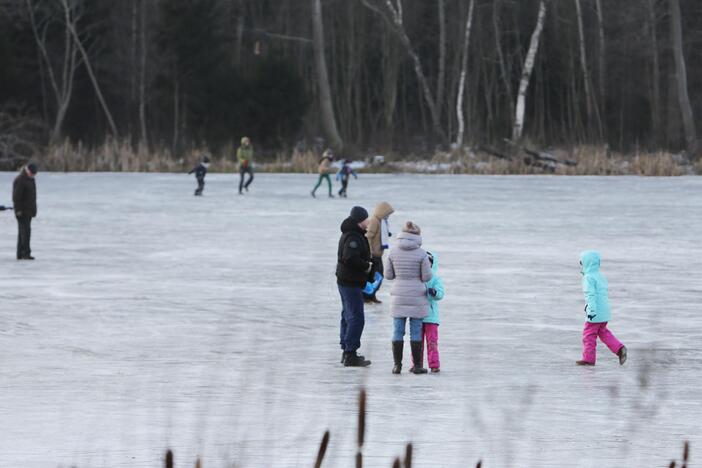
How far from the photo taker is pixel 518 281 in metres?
16.3

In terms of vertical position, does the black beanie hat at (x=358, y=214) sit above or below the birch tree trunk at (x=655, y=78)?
below

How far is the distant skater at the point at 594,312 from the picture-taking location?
35.3ft

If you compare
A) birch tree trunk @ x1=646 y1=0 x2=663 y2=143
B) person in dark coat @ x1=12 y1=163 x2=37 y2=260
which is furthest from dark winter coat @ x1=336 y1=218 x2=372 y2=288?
birch tree trunk @ x1=646 y1=0 x2=663 y2=143

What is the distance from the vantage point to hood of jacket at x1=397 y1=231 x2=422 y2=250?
10430mm

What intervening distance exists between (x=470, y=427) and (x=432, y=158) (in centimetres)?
3744

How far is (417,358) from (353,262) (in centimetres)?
Result: 88

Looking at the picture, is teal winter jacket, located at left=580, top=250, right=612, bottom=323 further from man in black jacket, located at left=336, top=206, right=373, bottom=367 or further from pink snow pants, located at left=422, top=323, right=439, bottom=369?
man in black jacket, located at left=336, top=206, right=373, bottom=367

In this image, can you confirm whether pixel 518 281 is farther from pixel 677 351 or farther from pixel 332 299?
pixel 677 351

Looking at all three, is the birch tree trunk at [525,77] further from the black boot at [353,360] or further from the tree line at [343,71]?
the black boot at [353,360]

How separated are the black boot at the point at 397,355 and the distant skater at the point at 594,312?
1384 millimetres

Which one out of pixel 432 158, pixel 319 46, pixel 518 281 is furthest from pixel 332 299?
pixel 319 46

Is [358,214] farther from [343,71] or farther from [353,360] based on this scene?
[343,71]

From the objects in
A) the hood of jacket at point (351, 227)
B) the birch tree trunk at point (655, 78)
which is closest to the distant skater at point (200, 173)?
the birch tree trunk at point (655, 78)

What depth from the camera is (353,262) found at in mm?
10875
